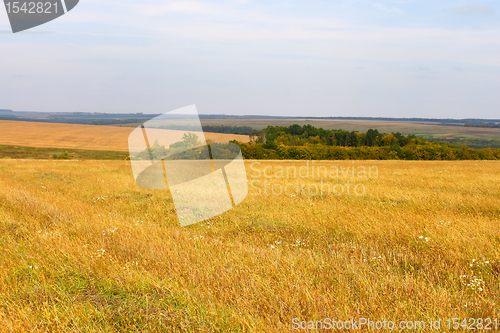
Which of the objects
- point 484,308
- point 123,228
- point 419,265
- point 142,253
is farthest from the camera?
point 123,228

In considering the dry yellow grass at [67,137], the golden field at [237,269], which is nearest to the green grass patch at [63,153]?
the dry yellow grass at [67,137]

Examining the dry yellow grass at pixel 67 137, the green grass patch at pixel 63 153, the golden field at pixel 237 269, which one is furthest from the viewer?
the dry yellow grass at pixel 67 137

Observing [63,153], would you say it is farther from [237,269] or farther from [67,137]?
[237,269]

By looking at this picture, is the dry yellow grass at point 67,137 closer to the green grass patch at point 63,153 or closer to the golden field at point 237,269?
the green grass patch at point 63,153

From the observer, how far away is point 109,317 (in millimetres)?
3584

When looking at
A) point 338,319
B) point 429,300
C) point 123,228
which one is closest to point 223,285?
point 338,319

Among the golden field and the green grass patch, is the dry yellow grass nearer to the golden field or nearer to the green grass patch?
the green grass patch

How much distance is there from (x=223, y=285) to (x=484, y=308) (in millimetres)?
3055

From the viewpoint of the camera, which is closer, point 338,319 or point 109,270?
point 338,319

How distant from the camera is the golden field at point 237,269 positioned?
353 cm

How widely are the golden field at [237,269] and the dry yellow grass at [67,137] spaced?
6823cm

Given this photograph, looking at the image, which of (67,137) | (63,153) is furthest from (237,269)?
(67,137)

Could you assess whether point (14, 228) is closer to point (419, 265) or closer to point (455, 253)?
point (419, 265)

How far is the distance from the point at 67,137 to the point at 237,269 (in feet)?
346
